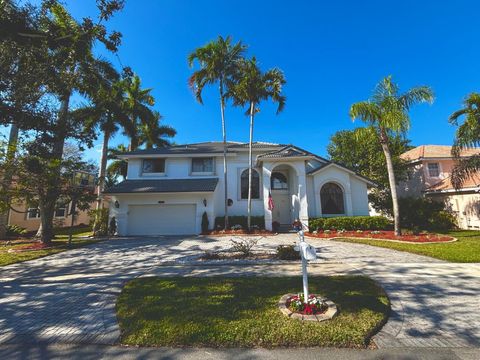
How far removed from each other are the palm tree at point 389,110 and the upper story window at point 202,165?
36.8ft

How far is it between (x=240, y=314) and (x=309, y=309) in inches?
49.1

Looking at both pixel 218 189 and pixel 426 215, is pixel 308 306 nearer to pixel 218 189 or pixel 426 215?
pixel 218 189

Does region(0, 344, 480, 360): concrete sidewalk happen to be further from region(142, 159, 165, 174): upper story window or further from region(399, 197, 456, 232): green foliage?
region(399, 197, 456, 232): green foliage

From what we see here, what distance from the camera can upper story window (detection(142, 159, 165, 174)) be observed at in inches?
752

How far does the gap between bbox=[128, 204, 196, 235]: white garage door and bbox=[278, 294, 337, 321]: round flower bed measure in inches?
516

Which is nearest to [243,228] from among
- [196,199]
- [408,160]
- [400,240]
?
[196,199]

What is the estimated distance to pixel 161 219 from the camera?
16.7 meters

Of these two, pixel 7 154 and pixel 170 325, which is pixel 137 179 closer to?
pixel 7 154

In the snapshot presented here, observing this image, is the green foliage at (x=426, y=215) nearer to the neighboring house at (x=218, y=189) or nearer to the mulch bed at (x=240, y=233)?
the neighboring house at (x=218, y=189)

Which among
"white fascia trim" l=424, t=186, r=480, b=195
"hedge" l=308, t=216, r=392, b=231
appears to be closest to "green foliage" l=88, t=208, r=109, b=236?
"hedge" l=308, t=216, r=392, b=231

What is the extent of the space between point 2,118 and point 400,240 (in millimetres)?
19568

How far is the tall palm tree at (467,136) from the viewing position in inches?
461

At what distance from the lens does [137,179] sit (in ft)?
61.3

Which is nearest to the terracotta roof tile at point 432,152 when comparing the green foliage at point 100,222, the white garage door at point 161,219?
the white garage door at point 161,219
